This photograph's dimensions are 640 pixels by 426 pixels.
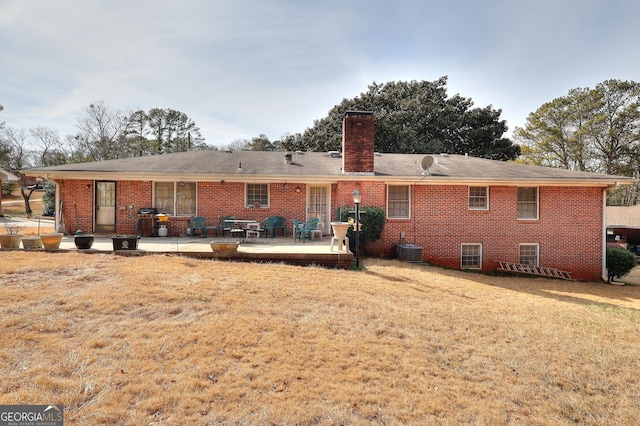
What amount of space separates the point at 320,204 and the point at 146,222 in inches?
259

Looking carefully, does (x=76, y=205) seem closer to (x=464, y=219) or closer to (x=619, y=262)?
(x=464, y=219)

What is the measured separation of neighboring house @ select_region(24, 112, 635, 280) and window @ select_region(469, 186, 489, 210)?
0.04 m

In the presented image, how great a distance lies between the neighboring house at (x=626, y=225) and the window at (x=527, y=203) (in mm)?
17547

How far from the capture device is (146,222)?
462 inches

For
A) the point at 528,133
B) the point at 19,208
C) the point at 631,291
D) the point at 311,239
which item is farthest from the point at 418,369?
the point at 19,208

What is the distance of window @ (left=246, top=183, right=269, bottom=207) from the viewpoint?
12375 mm

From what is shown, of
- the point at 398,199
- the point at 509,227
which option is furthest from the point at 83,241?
the point at 509,227

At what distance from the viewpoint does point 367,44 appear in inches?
475

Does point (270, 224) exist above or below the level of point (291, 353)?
above

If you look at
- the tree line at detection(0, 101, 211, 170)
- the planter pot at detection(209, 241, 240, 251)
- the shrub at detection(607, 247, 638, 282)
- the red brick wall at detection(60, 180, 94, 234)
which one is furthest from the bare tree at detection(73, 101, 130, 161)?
the shrub at detection(607, 247, 638, 282)

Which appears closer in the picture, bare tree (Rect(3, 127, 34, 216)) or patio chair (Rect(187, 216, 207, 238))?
patio chair (Rect(187, 216, 207, 238))

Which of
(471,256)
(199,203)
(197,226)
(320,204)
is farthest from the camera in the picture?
(320,204)

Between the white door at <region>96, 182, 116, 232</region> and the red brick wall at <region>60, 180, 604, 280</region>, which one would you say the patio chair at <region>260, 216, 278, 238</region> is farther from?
the white door at <region>96, 182, 116, 232</region>

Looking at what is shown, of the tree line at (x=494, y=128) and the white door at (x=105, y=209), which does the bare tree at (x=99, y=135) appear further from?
the white door at (x=105, y=209)
